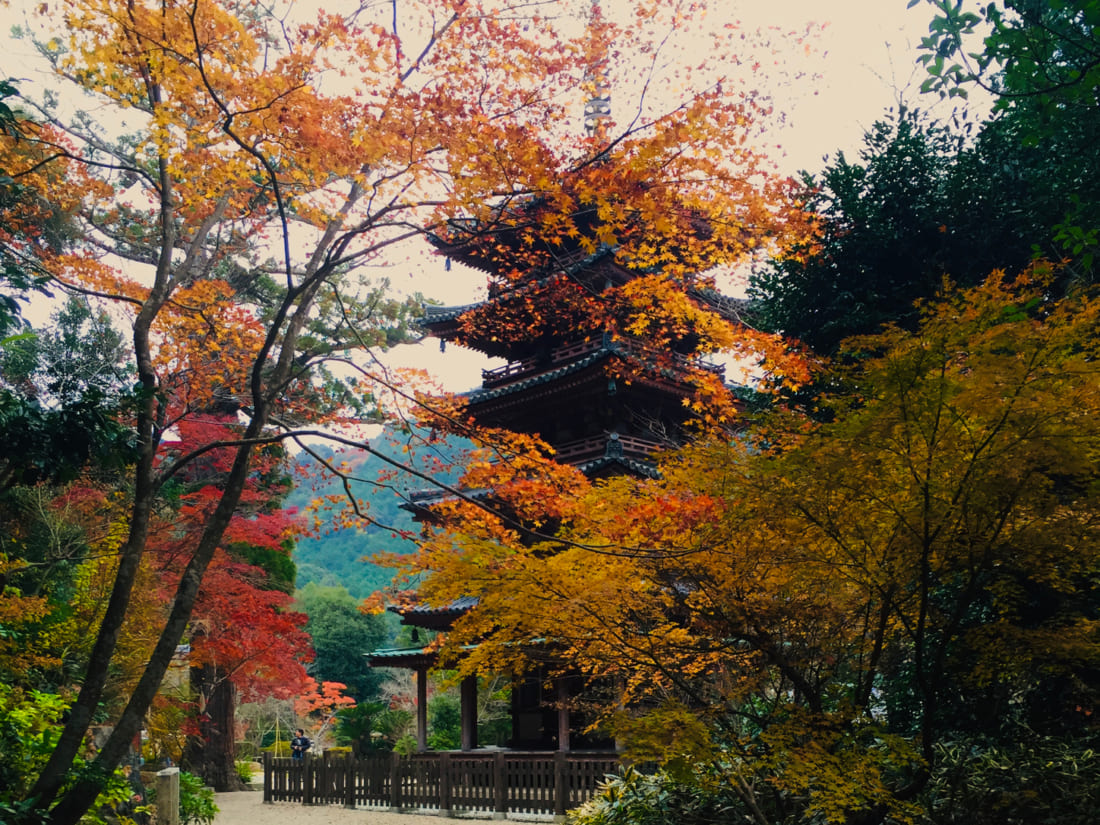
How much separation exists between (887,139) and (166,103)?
458 inches

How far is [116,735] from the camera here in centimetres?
555

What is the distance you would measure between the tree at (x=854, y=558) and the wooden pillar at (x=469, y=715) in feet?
30.9

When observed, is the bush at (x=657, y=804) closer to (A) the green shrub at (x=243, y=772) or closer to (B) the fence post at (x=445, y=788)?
(B) the fence post at (x=445, y=788)

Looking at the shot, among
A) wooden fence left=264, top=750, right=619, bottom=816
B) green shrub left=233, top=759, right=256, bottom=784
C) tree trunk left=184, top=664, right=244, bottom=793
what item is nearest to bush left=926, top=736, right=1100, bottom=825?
wooden fence left=264, top=750, right=619, bottom=816

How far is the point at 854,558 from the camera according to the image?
5383mm

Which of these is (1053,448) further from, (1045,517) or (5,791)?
(5,791)

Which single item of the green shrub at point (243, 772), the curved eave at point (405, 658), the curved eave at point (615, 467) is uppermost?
the curved eave at point (615, 467)

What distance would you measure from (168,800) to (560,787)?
6128 mm

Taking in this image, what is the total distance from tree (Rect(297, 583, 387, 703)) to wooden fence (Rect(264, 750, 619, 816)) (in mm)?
21634

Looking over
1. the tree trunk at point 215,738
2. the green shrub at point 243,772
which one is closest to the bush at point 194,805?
the tree trunk at point 215,738

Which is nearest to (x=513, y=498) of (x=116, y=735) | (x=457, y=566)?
(x=457, y=566)

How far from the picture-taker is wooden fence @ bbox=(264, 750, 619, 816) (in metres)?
12.7

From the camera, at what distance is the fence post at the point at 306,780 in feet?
53.7

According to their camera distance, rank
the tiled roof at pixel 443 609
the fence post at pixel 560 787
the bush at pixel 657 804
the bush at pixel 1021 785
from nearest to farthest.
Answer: the bush at pixel 1021 785
the bush at pixel 657 804
the fence post at pixel 560 787
the tiled roof at pixel 443 609
